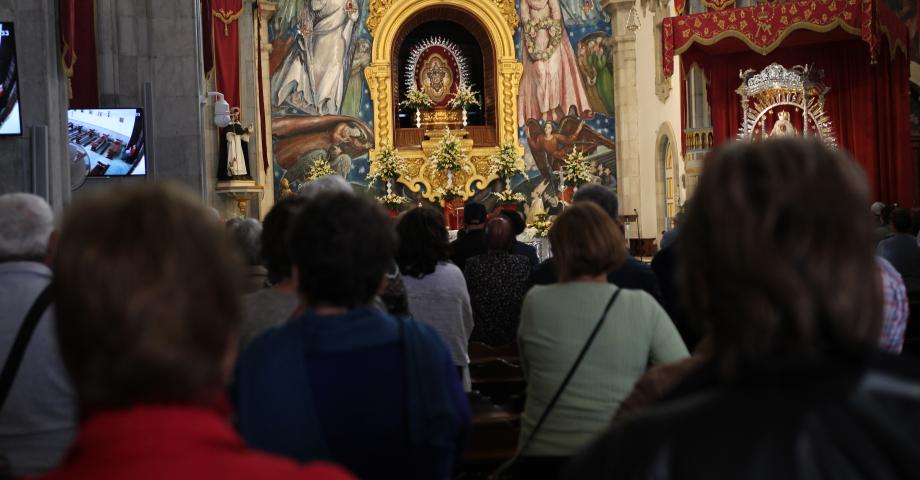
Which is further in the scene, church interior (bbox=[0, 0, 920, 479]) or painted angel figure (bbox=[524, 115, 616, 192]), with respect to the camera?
painted angel figure (bbox=[524, 115, 616, 192])

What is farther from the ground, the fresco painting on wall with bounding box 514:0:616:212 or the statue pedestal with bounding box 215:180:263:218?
the fresco painting on wall with bounding box 514:0:616:212

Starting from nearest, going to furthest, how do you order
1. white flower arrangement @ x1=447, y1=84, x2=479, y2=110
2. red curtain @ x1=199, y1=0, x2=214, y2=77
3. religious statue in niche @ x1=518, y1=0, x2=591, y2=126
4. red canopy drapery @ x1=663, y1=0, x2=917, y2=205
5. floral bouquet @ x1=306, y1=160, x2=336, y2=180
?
1. red canopy drapery @ x1=663, y1=0, x2=917, y2=205
2. red curtain @ x1=199, y1=0, x2=214, y2=77
3. floral bouquet @ x1=306, y1=160, x2=336, y2=180
4. religious statue in niche @ x1=518, y1=0, x2=591, y2=126
5. white flower arrangement @ x1=447, y1=84, x2=479, y2=110

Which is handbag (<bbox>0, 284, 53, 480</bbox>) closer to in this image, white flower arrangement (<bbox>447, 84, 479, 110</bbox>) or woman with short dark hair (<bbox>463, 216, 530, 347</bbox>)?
woman with short dark hair (<bbox>463, 216, 530, 347</bbox>)

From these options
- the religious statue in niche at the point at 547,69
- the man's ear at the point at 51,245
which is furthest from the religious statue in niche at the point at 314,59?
the man's ear at the point at 51,245

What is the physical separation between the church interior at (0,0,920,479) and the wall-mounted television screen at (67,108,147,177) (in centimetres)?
2

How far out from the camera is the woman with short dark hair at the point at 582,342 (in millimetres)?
3395

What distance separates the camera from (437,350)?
8.59ft

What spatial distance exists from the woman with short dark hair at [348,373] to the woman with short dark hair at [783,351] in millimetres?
1116

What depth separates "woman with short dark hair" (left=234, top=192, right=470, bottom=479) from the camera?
8.06 ft

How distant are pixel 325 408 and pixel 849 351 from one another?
53.0 inches

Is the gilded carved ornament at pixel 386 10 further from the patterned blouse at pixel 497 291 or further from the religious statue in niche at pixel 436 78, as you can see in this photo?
the patterned blouse at pixel 497 291

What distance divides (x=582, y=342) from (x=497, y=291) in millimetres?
3053

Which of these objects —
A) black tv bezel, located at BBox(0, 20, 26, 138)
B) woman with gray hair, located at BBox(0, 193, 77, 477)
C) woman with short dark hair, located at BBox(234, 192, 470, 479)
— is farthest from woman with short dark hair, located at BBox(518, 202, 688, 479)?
black tv bezel, located at BBox(0, 20, 26, 138)

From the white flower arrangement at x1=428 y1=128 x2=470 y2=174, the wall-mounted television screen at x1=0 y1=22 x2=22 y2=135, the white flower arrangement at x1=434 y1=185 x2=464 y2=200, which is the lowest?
the white flower arrangement at x1=434 y1=185 x2=464 y2=200
